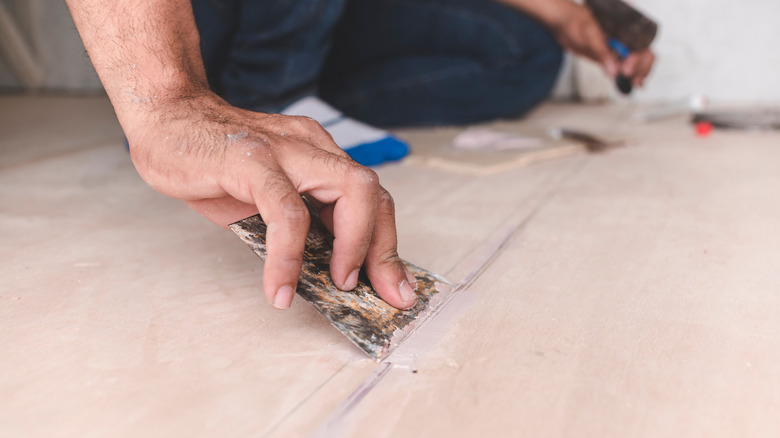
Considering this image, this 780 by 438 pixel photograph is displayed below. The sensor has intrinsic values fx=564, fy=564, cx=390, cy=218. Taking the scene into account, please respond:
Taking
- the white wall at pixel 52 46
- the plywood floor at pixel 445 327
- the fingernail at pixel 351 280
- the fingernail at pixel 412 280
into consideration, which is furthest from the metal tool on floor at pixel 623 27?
the white wall at pixel 52 46

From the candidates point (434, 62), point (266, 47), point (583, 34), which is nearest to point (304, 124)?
point (266, 47)

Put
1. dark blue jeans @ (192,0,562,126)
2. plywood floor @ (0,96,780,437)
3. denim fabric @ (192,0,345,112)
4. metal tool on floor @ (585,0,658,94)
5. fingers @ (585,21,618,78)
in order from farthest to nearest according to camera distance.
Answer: dark blue jeans @ (192,0,562,126) → fingers @ (585,21,618,78) → metal tool on floor @ (585,0,658,94) → denim fabric @ (192,0,345,112) → plywood floor @ (0,96,780,437)

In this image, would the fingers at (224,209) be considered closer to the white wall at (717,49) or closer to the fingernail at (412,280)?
the fingernail at (412,280)

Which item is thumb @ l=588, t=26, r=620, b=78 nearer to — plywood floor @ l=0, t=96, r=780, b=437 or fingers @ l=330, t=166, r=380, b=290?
plywood floor @ l=0, t=96, r=780, b=437

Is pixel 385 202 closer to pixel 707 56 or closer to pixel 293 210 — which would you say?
pixel 293 210

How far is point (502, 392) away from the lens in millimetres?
633

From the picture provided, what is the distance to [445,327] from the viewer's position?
78 centimetres

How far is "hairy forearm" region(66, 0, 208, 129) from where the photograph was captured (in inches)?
32.1

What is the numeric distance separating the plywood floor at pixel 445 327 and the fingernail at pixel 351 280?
2.7 inches

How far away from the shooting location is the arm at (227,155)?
67 centimetres

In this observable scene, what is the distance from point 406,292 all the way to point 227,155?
0.30 m

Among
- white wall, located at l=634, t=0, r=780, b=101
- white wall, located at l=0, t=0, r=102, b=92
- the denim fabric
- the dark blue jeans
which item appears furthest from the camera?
white wall, located at l=0, t=0, r=102, b=92

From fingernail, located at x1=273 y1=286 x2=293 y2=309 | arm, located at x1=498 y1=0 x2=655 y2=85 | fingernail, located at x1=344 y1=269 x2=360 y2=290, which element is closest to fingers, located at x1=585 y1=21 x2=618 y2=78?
arm, located at x1=498 y1=0 x2=655 y2=85

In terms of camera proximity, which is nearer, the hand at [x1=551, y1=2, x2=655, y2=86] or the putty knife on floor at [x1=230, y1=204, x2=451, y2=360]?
the putty knife on floor at [x1=230, y1=204, x2=451, y2=360]
